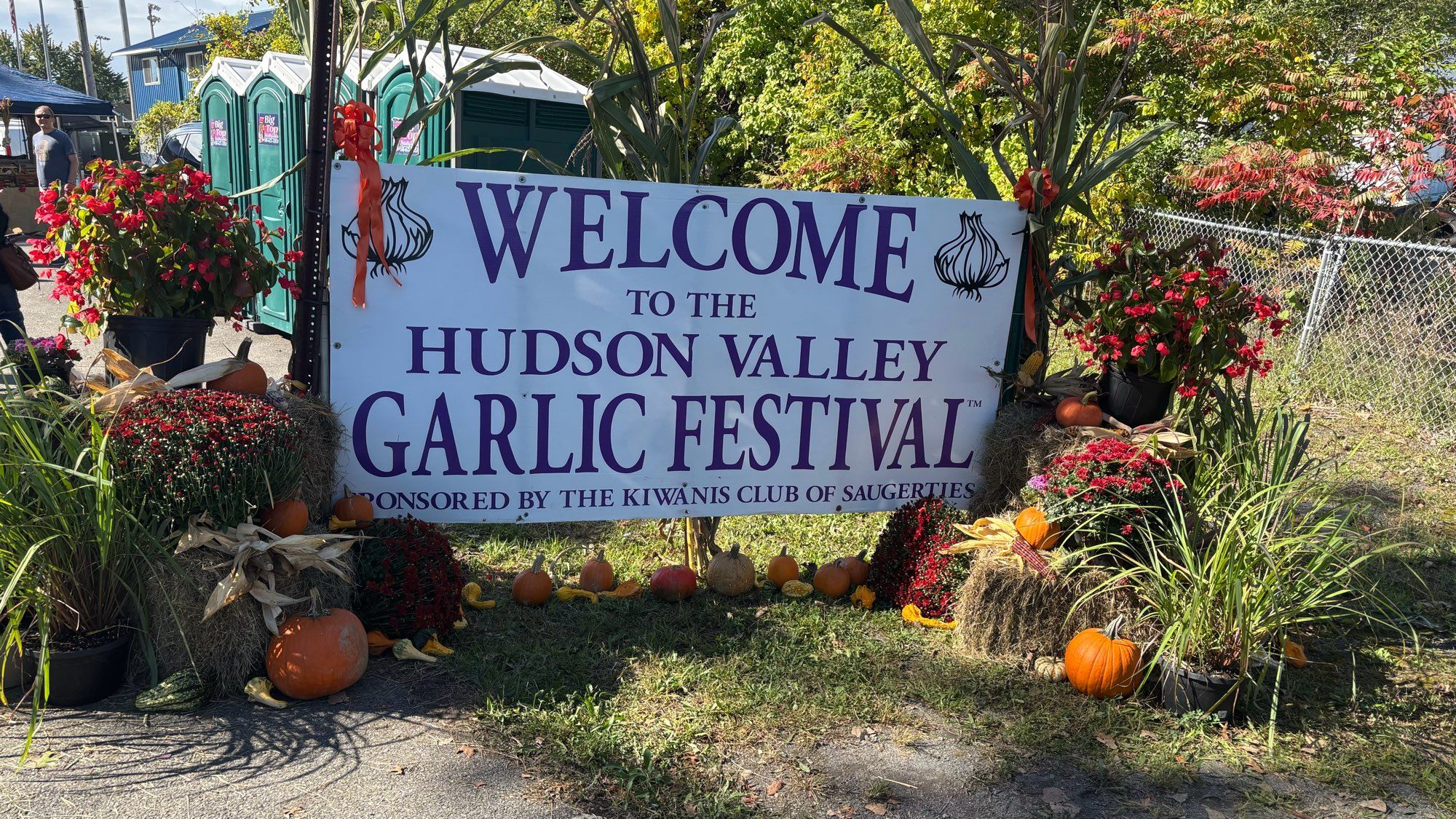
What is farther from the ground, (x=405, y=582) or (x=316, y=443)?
(x=316, y=443)

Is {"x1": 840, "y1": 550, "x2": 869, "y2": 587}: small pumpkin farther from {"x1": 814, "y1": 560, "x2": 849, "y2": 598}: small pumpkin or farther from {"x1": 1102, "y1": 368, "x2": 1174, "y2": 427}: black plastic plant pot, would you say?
{"x1": 1102, "y1": 368, "x2": 1174, "y2": 427}: black plastic plant pot

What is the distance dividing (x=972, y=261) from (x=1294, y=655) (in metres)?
1.77

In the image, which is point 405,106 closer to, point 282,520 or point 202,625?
point 282,520

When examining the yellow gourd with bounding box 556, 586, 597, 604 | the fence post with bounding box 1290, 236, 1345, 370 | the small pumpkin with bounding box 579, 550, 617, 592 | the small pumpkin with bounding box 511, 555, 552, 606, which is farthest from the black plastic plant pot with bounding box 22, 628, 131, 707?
the fence post with bounding box 1290, 236, 1345, 370

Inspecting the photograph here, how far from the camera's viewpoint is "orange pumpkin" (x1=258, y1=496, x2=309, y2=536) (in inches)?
117

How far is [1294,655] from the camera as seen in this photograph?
349cm

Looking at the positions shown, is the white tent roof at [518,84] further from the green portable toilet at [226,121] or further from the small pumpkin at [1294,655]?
the small pumpkin at [1294,655]

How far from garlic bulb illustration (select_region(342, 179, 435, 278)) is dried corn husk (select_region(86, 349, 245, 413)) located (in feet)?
1.70

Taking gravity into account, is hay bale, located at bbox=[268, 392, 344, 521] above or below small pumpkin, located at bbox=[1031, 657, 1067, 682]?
above

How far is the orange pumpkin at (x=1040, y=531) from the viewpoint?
347 cm

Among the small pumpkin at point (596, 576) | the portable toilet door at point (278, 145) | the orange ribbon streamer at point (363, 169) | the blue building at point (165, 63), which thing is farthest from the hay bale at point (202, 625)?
the blue building at point (165, 63)

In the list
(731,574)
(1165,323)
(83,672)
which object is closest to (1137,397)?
(1165,323)

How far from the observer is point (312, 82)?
10.4 ft

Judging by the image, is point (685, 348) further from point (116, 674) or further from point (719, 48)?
point (719, 48)
